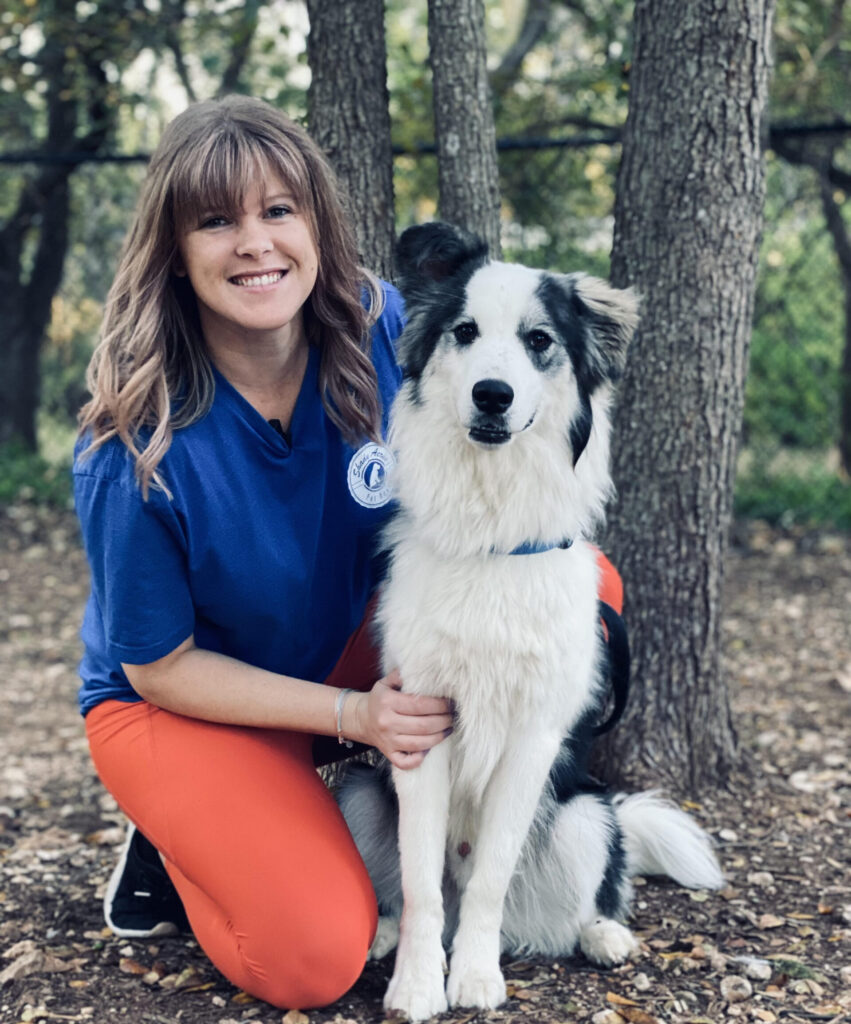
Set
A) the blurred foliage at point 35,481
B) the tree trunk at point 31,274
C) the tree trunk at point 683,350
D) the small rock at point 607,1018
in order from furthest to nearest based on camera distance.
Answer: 1. the tree trunk at point 31,274
2. the blurred foliage at point 35,481
3. the tree trunk at point 683,350
4. the small rock at point 607,1018

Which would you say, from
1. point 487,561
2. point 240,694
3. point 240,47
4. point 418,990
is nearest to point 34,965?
point 240,694

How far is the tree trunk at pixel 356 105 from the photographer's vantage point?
115 inches

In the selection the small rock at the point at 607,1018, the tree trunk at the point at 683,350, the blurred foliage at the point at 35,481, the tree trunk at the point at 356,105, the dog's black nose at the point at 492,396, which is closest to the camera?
the dog's black nose at the point at 492,396

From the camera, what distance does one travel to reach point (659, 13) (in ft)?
A: 9.19

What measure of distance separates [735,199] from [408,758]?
175 centimetres

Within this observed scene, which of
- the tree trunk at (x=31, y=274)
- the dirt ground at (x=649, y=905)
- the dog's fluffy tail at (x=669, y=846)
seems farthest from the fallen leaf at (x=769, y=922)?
the tree trunk at (x=31, y=274)

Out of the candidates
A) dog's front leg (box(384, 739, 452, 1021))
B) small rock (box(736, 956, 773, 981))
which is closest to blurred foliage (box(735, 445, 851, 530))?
small rock (box(736, 956, 773, 981))

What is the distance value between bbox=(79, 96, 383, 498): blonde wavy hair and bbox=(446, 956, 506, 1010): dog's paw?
1.20m

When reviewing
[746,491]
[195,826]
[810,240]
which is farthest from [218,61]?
[195,826]

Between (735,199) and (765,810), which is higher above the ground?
(735,199)

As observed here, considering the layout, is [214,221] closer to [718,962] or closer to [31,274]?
[718,962]

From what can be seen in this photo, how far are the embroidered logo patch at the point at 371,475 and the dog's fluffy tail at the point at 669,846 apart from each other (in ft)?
3.29

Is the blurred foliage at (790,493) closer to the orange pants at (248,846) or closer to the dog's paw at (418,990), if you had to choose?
the orange pants at (248,846)

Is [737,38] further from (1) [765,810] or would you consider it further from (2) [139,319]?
(1) [765,810]
